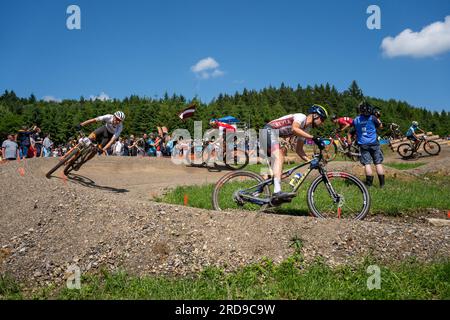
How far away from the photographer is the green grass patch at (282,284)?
4.17 meters

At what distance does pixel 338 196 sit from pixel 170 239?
129 inches

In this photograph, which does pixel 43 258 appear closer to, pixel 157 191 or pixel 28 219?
pixel 28 219

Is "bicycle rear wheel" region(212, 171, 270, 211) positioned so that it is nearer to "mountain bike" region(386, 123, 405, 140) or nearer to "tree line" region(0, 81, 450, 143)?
"mountain bike" region(386, 123, 405, 140)

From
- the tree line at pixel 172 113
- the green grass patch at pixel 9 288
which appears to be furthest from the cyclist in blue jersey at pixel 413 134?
the tree line at pixel 172 113

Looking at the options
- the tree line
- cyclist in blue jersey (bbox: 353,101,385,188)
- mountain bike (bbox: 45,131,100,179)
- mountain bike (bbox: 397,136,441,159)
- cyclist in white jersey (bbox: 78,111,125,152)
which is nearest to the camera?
cyclist in blue jersey (bbox: 353,101,385,188)

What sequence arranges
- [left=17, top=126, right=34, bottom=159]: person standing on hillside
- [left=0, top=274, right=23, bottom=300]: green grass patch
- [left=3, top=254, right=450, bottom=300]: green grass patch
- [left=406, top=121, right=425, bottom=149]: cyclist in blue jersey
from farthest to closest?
[left=406, top=121, right=425, bottom=149]: cyclist in blue jersey < [left=17, top=126, right=34, bottom=159]: person standing on hillside < [left=0, top=274, right=23, bottom=300]: green grass patch < [left=3, top=254, right=450, bottom=300]: green grass patch

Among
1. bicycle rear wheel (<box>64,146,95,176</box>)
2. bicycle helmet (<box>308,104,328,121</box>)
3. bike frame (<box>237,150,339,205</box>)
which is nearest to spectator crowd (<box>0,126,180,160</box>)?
bicycle rear wheel (<box>64,146,95,176</box>)

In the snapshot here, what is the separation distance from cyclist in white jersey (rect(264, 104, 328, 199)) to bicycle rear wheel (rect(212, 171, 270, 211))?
431 millimetres

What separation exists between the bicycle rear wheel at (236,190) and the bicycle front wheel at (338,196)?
0.92 m

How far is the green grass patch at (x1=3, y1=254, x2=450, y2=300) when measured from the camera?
4.17 meters

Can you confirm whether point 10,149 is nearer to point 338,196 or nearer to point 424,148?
point 338,196

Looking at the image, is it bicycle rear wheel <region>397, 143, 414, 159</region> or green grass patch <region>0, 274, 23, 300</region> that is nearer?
green grass patch <region>0, 274, 23, 300</region>

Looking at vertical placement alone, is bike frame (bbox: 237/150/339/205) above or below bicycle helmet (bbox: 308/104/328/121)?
below
